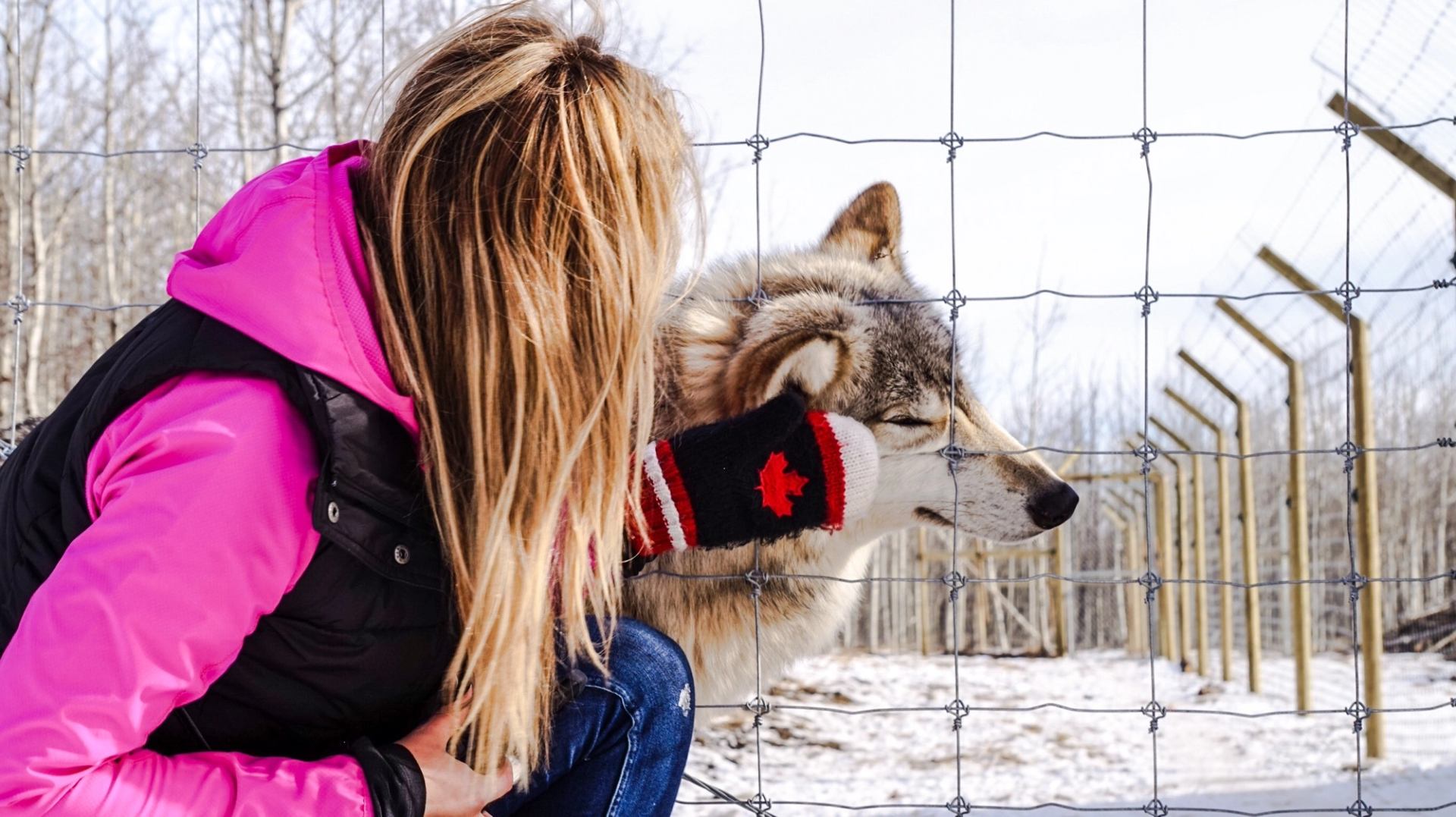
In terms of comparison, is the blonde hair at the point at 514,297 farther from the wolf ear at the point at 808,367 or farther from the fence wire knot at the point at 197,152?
the fence wire knot at the point at 197,152

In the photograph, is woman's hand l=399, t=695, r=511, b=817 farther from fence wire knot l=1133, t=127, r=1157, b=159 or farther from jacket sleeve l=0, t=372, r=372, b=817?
fence wire knot l=1133, t=127, r=1157, b=159

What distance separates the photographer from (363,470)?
1323mm

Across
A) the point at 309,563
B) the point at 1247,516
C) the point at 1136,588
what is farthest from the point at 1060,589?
the point at 309,563

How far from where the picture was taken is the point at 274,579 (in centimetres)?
128

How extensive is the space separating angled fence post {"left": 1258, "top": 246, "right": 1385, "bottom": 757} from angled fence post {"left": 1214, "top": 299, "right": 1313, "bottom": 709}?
0.93 meters

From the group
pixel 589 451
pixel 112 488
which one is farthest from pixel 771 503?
pixel 112 488

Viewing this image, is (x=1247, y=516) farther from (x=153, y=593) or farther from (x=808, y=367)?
(x=153, y=593)

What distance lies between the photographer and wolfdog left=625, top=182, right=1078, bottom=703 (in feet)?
7.54

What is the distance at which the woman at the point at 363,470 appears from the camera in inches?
47.4

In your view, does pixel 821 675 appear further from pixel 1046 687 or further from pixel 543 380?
pixel 543 380

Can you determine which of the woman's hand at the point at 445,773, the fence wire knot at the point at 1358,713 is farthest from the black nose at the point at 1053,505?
the woman's hand at the point at 445,773

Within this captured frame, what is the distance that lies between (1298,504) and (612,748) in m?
6.51

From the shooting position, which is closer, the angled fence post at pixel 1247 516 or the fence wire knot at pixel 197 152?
the fence wire knot at pixel 197 152

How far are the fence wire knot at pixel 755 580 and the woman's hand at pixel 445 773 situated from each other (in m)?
0.82
